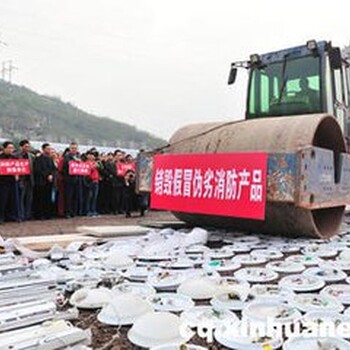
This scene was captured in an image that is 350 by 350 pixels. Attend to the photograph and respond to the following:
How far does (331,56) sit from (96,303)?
4414 millimetres

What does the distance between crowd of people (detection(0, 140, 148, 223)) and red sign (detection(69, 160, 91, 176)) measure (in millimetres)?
20

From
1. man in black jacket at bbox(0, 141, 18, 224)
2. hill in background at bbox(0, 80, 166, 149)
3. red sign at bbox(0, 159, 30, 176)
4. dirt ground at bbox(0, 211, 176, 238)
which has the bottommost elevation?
dirt ground at bbox(0, 211, 176, 238)

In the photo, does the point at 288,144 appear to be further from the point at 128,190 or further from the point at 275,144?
the point at 128,190

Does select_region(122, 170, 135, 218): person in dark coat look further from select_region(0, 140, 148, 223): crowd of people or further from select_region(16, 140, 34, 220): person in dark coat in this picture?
select_region(16, 140, 34, 220): person in dark coat

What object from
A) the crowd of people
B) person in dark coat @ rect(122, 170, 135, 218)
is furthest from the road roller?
person in dark coat @ rect(122, 170, 135, 218)

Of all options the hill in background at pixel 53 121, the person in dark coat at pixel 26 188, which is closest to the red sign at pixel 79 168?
the person in dark coat at pixel 26 188

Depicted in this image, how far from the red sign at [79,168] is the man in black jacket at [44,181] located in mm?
354

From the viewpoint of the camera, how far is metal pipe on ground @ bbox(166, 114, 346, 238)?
4.78 meters

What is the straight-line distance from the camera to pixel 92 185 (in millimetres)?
9586

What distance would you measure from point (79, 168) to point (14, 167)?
1.33m

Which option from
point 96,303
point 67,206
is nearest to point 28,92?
point 67,206

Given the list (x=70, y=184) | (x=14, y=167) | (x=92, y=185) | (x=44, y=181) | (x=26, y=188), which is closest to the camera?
(x=14, y=167)

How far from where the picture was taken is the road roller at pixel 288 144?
14.9 feet

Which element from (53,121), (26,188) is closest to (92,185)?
(26,188)
